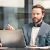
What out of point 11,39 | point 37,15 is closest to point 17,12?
point 37,15

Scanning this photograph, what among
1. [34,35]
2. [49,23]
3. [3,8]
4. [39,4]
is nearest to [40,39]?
[34,35]

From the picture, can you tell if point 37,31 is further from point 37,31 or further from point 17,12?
point 17,12

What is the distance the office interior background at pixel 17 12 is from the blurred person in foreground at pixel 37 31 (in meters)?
0.06

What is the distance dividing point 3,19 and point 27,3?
1.07ft

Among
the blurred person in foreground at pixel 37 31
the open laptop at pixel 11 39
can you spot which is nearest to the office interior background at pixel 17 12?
the blurred person in foreground at pixel 37 31

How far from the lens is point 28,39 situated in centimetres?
184

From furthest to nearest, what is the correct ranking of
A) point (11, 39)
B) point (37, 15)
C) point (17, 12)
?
1. point (17, 12)
2. point (37, 15)
3. point (11, 39)

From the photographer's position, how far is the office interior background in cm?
190

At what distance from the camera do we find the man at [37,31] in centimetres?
182

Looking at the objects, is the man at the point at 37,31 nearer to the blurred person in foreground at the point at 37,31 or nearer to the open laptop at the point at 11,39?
the blurred person in foreground at the point at 37,31

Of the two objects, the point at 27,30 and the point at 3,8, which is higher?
the point at 3,8

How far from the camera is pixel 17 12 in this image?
6.38 feet

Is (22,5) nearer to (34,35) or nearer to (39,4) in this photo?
(39,4)

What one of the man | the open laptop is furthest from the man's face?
the open laptop
